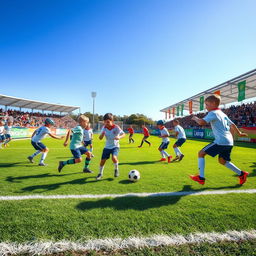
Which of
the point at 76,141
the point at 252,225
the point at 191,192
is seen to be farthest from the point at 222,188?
the point at 76,141

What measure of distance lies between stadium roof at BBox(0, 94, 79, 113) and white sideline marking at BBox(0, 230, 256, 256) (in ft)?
128

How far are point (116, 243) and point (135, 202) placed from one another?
1.06 metres

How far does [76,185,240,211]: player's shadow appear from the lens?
266cm

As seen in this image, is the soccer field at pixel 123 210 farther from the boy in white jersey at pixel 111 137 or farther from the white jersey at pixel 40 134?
the white jersey at pixel 40 134

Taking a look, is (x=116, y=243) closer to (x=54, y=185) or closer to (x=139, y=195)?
(x=139, y=195)

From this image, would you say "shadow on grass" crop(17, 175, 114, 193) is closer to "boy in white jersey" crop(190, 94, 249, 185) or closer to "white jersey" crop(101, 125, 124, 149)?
"white jersey" crop(101, 125, 124, 149)

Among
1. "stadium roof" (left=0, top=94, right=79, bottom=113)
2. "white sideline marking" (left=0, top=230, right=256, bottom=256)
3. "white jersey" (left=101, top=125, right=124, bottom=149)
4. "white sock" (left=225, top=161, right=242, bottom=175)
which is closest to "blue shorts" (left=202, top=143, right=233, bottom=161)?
"white sock" (left=225, top=161, right=242, bottom=175)

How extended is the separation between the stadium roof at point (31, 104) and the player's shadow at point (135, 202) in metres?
38.6

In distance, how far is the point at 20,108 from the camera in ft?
138

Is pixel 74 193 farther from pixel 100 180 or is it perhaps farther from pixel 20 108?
pixel 20 108

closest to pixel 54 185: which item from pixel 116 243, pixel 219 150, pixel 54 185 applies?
pixel 54 185

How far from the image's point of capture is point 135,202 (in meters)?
2.85

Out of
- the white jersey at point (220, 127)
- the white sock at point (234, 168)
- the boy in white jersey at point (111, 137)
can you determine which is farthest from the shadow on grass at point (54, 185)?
the white sock at point (234, 168)

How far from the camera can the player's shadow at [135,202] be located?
2.66m
